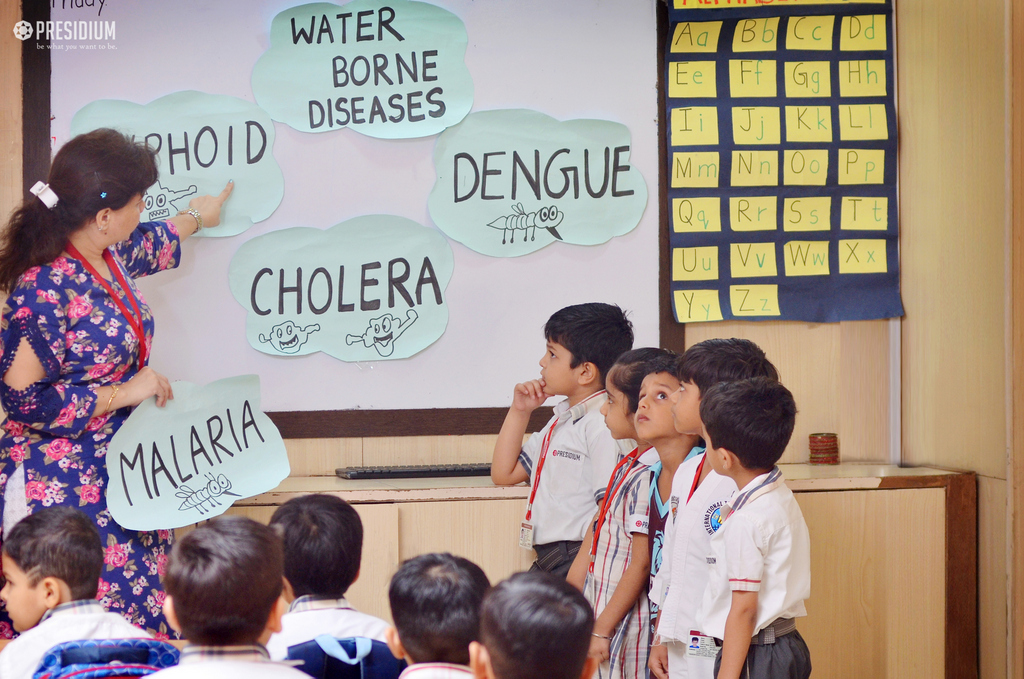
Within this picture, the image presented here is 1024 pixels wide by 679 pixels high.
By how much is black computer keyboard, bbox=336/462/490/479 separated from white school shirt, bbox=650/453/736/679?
898 millimetres

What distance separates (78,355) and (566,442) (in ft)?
3.64

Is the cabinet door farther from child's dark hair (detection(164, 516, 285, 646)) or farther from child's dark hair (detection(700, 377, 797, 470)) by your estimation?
child's dark hair (detection(164, 516, 285, 646))

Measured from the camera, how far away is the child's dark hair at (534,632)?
110 cm

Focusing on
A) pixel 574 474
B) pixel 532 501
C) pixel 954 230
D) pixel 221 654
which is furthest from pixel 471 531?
pixel 954 230

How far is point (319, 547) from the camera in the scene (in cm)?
150

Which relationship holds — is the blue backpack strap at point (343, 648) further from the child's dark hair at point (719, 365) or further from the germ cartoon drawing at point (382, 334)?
the germ cartoon drawing at point (382, 334)

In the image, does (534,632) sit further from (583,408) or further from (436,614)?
(583,408)

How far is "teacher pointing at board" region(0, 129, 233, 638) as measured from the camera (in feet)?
6.70

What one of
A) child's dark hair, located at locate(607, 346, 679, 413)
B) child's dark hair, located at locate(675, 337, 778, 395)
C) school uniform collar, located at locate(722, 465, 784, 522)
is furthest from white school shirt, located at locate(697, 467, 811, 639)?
child's dark hair, located at locate(607, 346, 679, 413)

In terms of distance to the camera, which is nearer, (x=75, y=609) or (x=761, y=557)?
(x=75, y=609)

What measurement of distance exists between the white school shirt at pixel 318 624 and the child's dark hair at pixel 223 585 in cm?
22

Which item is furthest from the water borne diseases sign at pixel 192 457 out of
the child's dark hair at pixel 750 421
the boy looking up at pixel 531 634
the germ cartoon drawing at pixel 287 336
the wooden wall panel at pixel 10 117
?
the boy looking up at pixel 531 634

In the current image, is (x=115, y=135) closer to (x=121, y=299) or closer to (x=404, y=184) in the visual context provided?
(x=121, y=299)

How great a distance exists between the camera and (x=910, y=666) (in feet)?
8.82
